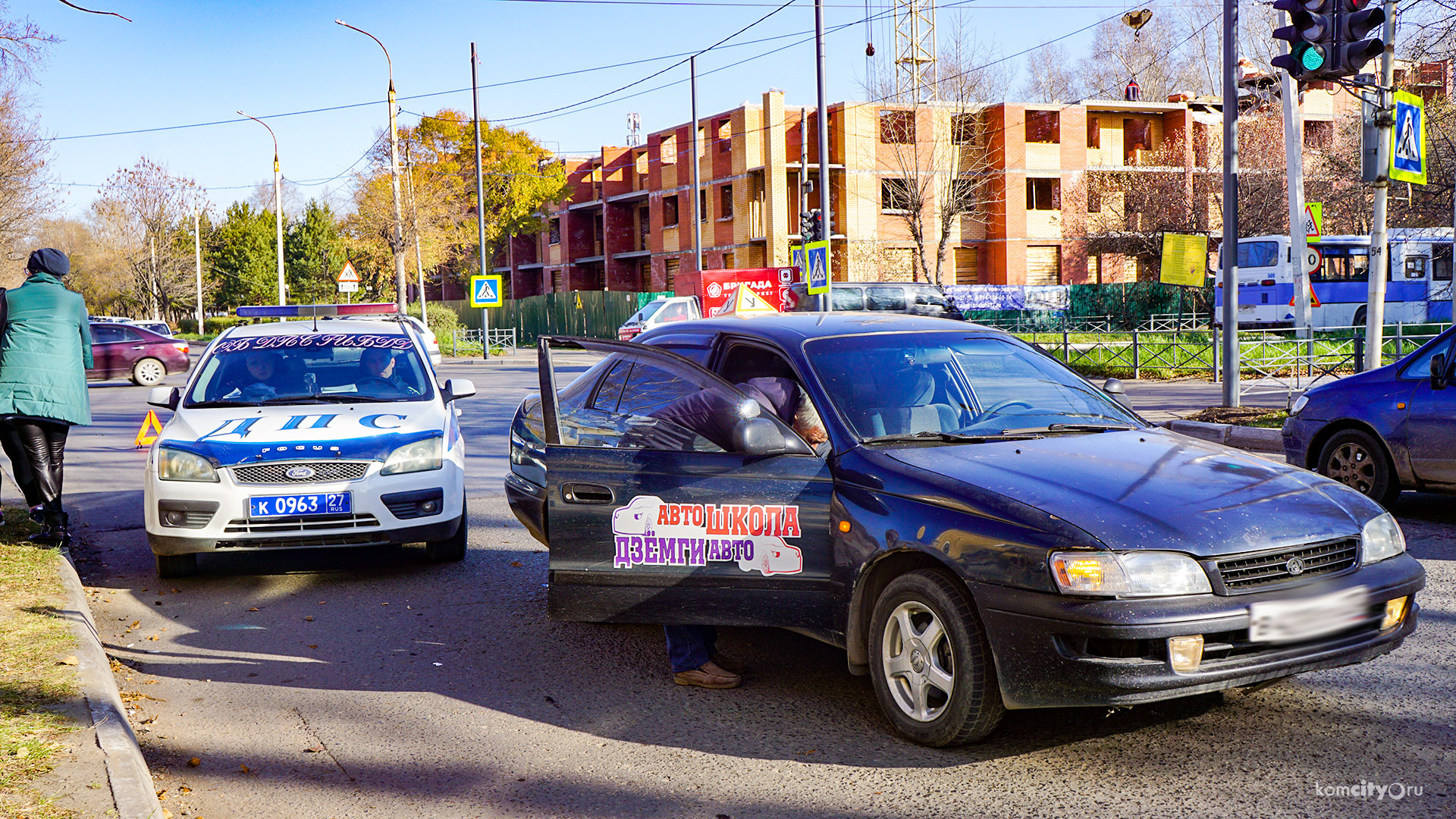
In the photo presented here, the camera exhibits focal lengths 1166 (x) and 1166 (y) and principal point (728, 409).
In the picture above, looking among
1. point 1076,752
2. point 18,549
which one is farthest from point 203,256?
point 1076,752

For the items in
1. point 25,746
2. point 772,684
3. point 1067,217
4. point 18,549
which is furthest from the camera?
point 1067,217

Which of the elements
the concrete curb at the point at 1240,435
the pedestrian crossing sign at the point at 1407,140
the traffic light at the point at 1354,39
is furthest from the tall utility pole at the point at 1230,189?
the traffic light at the point at 1354,39

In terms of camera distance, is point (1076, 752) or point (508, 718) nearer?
point (1076, 752)

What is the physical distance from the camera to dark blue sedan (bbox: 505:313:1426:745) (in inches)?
146

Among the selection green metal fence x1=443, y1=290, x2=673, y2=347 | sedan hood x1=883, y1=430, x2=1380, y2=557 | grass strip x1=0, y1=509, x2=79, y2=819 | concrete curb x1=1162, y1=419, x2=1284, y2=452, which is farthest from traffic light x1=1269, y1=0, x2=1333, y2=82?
green metal fence x1=443, y1=290, x2=673, y2=347

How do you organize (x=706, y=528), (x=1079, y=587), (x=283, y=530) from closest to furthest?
1. (x=1079, y=587)
2. (x=706, y=528)
3. (x=283, y=530)

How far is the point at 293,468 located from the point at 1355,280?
3332 centimetres

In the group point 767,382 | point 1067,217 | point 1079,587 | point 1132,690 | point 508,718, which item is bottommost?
point 508,718

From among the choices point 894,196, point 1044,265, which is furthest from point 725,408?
point 1044,265

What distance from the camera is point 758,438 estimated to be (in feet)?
14.5

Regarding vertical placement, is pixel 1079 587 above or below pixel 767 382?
below

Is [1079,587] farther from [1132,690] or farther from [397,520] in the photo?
[397,520]

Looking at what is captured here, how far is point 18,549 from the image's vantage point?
294 inches

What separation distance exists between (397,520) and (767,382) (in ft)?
9.52
